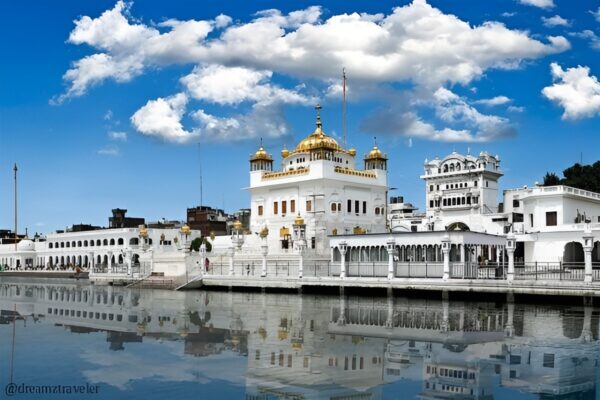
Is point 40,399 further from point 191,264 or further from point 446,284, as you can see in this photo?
point 191,264

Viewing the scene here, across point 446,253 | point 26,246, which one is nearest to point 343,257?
point 446,253

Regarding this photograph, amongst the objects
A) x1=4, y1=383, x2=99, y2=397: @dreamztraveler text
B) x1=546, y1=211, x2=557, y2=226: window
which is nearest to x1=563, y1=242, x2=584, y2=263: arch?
x1=546, y1=211, x2=557, y2=226: window

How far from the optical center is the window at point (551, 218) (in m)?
46.9

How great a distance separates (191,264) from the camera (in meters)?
45.9

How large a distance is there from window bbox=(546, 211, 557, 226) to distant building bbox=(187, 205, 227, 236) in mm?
46501

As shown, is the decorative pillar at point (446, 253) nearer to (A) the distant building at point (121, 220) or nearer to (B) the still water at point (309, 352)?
(B) the still water at point (309, 352)

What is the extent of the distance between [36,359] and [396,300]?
19.4 meters

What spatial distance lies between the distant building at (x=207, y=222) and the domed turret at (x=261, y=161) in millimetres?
30222

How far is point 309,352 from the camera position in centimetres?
1614

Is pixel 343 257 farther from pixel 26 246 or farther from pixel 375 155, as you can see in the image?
pixel 26 246

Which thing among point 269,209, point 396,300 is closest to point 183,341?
point 396,300

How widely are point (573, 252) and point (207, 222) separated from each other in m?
51.3

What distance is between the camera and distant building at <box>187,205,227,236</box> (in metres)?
86.2

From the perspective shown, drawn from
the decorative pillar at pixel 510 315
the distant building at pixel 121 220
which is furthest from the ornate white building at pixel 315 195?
the distant building at pixel 121 220
